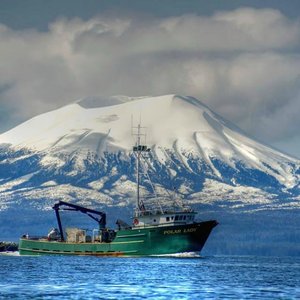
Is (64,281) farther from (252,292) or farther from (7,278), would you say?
(252,292)

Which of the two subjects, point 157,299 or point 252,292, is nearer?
point 157,299

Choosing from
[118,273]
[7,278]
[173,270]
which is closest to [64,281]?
[7,278]

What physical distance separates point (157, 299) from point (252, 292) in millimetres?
18368

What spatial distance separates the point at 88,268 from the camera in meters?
199

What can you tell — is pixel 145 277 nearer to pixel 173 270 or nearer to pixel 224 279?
pixel 224 279

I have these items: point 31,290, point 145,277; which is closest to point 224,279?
point 145,277

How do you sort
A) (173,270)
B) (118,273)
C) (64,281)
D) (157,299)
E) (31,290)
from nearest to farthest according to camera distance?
(157,299)
(31,290)
(64,281)
(118,273)
(173,270)

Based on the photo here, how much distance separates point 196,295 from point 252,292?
983 centimetres

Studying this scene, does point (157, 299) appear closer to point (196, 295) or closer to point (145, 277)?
point (196, 295)

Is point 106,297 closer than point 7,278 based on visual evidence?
Yes

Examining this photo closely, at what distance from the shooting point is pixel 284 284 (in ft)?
522

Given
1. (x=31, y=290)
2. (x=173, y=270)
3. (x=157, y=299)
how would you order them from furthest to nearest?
(x=173, y=270) → (x=31, y=290) → (x=157, y=299)

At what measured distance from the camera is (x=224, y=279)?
169 metres

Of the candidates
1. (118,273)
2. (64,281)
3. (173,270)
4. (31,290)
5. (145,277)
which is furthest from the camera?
(173,270)
